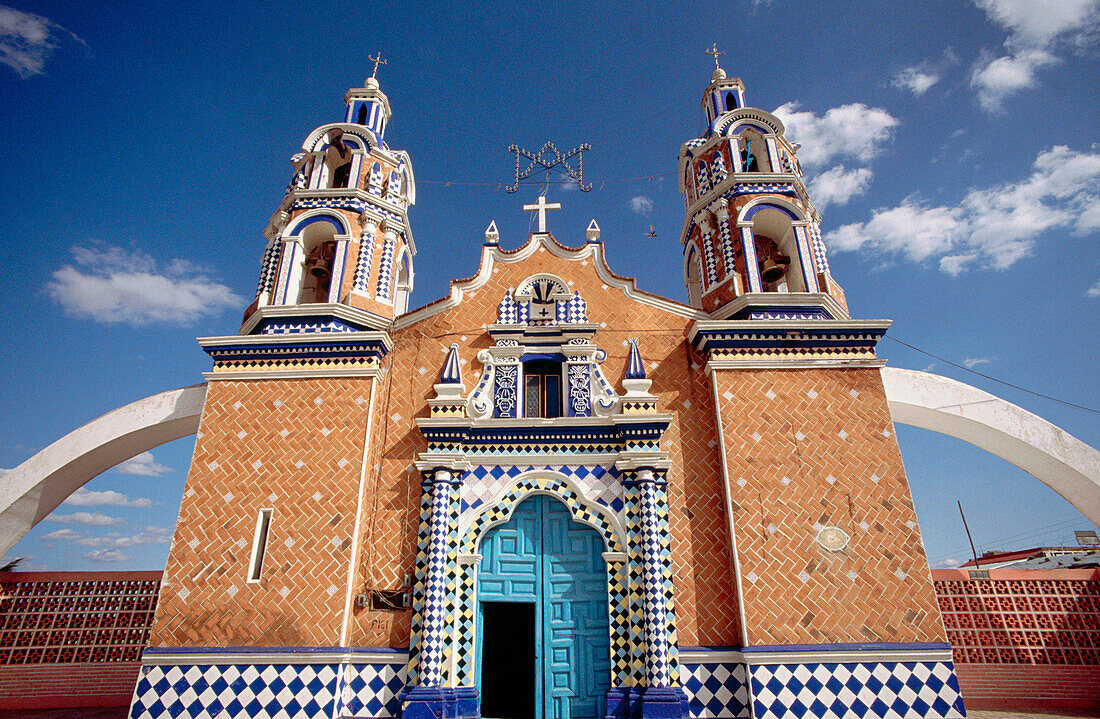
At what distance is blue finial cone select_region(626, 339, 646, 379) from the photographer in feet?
30.0

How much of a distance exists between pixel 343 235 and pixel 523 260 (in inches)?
131

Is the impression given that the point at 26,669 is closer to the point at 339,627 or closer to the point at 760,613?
the point at 339,627

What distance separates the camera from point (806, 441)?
8617 millimetres

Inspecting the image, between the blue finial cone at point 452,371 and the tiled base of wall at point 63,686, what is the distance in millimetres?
7046

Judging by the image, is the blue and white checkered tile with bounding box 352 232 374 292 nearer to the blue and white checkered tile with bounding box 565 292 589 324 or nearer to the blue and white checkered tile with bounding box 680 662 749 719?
the blue and white checkered tile with bounding box 565 292 589 324

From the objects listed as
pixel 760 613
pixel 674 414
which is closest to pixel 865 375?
pixel 674 414

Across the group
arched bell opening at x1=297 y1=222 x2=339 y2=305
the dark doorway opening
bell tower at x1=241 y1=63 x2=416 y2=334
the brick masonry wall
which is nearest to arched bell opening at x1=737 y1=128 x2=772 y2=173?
the brick masonry wall

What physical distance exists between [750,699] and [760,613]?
1026mm

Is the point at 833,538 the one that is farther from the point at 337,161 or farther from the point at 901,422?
the point at 337,161

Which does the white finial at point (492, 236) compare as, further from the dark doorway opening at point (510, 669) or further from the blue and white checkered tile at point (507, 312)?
the dark doorway opening at point (510, 669)

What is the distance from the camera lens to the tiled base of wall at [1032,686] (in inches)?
353

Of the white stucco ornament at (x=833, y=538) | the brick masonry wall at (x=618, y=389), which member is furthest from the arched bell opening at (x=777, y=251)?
the white stucco ornament at (x=833, y=538)

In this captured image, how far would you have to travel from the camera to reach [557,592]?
8.32 metres

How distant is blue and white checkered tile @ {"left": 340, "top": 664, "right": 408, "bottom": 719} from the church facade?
30 millimetres
